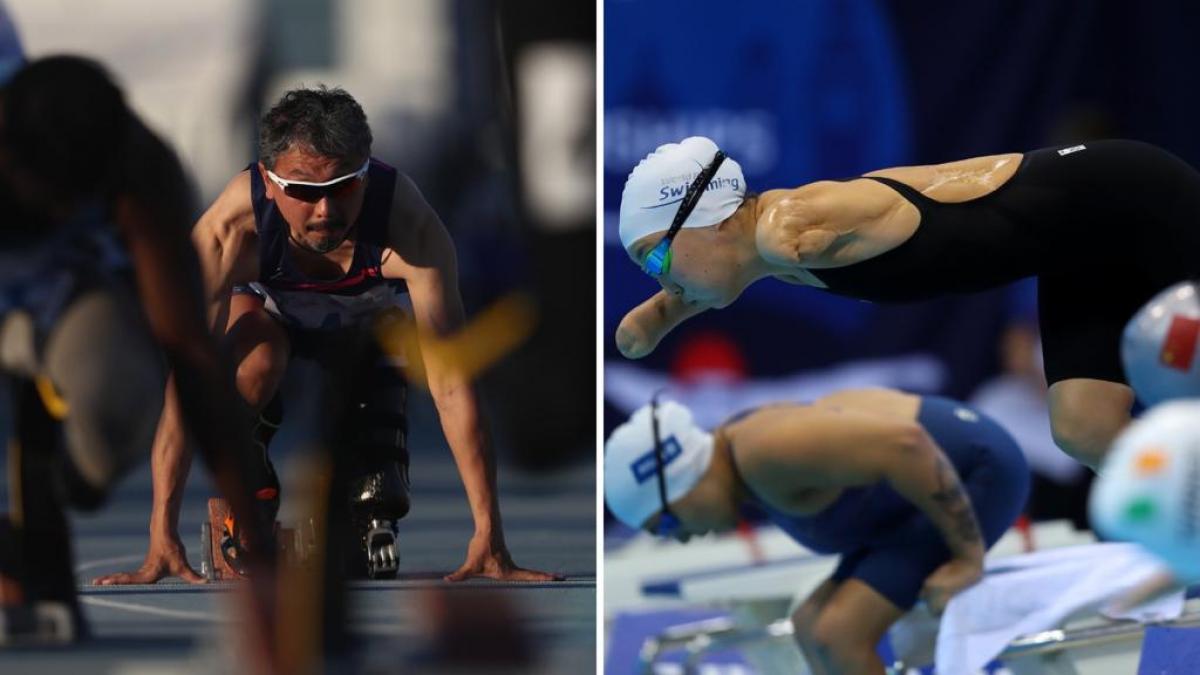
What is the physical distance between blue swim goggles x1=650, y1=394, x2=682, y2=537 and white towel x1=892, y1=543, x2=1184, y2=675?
61cm

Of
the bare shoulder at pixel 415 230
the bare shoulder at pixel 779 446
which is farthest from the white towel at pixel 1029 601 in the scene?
the bare shoulder at pixel 415 230

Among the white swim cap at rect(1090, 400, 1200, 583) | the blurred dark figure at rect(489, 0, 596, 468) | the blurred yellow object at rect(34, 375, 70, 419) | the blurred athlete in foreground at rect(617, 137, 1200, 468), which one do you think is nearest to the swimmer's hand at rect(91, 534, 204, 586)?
the blurred yellow object at rect(34, 375, 70, 419)

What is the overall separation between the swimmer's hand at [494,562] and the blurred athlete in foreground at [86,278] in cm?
50

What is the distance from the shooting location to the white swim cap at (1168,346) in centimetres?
313

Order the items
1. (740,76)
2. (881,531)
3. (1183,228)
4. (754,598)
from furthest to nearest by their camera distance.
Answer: (740,76)
(754,598)
(881,531)
(1183,228)

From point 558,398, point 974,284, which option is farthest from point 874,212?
point 558,398

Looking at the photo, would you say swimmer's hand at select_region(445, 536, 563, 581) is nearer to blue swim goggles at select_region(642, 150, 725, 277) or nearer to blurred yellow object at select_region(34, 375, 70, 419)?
blue swim goggles at select_region(642, 150, 725, 277)

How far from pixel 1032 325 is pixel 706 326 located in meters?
0.92

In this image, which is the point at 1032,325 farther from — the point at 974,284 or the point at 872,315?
the point at 974,284

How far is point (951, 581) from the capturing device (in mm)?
4051

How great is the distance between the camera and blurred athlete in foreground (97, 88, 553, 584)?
4.26 metres

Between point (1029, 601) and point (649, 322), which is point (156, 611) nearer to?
point (649, 322)

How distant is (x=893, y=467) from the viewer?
13.2 feet

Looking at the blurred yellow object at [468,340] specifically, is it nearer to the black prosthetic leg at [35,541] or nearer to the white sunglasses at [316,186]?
the white sunglasses at [316,186]
